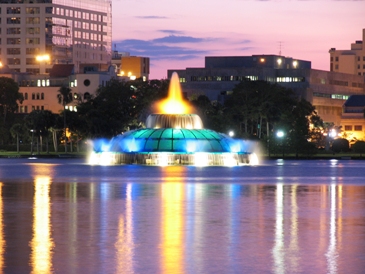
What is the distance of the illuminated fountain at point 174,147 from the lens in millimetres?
86375

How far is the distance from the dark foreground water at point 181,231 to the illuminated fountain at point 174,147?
147ft

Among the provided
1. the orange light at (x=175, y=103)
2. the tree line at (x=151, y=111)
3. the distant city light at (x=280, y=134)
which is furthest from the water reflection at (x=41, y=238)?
the distant city light at (x=280, y=134)

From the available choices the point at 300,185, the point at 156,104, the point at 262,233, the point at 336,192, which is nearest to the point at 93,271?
the point at 262,233

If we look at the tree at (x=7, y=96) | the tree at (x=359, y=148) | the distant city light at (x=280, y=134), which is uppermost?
the tree at (x=7, y=96)

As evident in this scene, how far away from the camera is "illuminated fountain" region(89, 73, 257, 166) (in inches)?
3401

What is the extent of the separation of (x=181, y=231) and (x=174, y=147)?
65925 millimetres

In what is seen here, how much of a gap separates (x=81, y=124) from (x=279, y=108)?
32341mm

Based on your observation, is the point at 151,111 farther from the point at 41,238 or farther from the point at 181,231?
the point at 41,238

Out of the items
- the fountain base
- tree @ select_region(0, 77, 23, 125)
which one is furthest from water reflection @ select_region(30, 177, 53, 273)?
tree @ select_region(0, 77, 23, 125)

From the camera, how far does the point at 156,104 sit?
6058 inches

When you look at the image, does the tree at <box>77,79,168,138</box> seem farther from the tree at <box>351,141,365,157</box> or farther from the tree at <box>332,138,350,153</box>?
the tree at <box>351,141,365,157</box>

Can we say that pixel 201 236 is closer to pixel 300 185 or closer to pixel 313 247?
pixel 313 247

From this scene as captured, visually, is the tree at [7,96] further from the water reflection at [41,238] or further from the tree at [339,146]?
the water reflection at [41,238]

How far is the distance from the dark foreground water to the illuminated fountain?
4485cm
